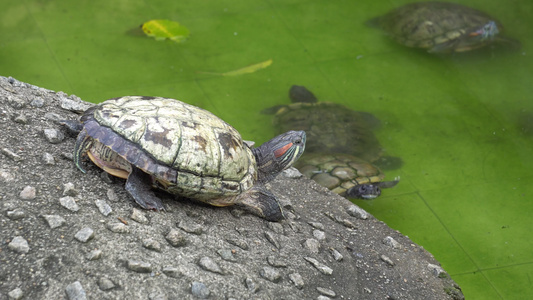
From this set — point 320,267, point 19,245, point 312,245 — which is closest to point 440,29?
point 312,245

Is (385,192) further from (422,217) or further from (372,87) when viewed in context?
(372,87)

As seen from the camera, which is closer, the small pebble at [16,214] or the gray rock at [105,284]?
the gray rock at [105,284]

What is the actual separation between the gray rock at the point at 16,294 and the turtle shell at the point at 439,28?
6.30 m

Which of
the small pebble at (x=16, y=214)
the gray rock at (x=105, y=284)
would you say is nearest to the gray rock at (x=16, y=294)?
the gray rock at (x=105, y=284)

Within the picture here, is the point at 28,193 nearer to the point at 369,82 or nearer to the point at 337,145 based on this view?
the point at 337,145

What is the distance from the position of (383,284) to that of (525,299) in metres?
1.49

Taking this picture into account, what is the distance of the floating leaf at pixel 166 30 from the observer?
8.03m

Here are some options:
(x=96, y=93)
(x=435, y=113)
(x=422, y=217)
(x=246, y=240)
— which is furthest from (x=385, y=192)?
(x=96, y=93)

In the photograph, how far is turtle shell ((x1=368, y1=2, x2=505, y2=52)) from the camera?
325 inches

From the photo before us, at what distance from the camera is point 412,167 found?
21.1 feet

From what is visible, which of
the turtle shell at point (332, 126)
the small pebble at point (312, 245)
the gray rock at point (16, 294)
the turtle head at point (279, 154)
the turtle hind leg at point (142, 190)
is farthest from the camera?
Result: the turtle shell at point (332, 126)

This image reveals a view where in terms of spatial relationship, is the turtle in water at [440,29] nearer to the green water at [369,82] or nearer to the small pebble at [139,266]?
the green water at [369,82]

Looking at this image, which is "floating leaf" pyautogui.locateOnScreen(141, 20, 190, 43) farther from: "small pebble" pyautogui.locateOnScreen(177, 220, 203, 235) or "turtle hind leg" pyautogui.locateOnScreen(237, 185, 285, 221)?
"small pebble" pyautogui.locateOnScreen(177, 220, 203, 235)

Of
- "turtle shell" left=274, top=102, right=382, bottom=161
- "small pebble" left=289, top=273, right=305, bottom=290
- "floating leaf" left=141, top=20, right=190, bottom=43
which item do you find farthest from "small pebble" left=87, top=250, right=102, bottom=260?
"floating leaf" left=141, top=20, right=190, bottom=43
